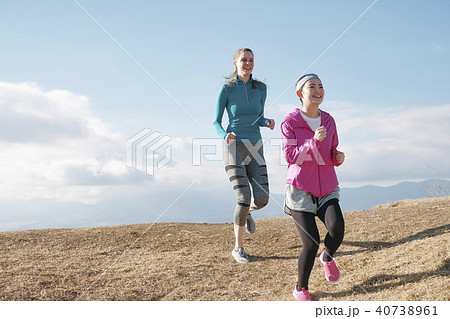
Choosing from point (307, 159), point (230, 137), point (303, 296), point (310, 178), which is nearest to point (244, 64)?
point (230, 137)

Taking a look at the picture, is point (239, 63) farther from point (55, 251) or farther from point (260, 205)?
point (55, 251)

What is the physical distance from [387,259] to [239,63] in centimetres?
289

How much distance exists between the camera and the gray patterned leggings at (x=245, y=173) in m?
5.07

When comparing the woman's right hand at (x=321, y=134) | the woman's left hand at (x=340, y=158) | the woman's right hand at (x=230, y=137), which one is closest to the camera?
the woman's right hand at (x=321, y=134)

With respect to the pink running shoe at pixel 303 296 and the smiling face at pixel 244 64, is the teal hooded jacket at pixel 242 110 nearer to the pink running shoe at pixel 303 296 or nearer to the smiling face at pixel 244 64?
the smiling face at pixel 244 64

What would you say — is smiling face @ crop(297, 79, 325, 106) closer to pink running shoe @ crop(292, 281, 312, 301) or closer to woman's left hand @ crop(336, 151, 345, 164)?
woman's left hand @ crop(336, 151, 345, 164)

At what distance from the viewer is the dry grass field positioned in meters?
4.14

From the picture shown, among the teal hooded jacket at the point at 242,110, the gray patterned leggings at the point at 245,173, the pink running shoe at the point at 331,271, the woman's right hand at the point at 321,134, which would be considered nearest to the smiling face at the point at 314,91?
the woman's right hand at the point at 321,134

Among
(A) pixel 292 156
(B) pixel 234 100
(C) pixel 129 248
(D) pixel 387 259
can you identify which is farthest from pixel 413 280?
(C) pixel 129 248

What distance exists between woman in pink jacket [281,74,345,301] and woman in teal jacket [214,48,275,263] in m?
1.13

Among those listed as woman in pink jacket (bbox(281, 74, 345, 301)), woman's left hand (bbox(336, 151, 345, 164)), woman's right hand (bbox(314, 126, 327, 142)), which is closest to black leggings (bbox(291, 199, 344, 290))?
woman in pink jacket (bbox(281, 74, 345, 301))

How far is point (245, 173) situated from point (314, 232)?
5.36ft

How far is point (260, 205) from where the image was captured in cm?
517

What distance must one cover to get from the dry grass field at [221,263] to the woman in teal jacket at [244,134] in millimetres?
910
